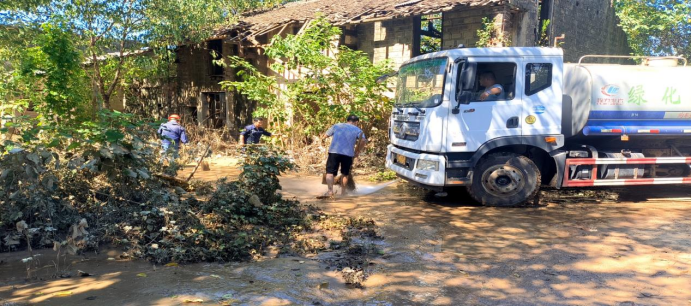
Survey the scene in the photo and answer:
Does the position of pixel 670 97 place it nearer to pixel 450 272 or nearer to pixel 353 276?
pixel 450 272

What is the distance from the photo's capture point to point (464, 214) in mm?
6738

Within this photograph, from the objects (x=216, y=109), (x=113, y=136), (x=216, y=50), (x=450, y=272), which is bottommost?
(x=450, y=272)

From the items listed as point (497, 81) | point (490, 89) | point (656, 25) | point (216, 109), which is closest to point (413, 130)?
point (490, 89)

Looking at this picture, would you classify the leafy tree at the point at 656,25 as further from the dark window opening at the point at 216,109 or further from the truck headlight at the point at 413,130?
the dark window opening at the point at 216,109

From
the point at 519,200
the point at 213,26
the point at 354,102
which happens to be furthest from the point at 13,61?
the point at 519,200

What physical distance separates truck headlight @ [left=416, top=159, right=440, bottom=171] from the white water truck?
0.01 m

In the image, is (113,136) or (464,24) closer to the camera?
(113,136)

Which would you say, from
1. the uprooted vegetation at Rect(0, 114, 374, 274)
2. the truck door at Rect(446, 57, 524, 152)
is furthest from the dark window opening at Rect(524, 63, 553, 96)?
the uprooted vegetation at Rect(0, 114, 374, 274)

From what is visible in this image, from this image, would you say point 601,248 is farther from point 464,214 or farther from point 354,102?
point 354,102

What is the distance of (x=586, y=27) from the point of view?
14531mm

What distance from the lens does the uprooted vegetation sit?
4.58 m

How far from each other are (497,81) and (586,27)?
9.85 metres

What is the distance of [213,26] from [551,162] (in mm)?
11188

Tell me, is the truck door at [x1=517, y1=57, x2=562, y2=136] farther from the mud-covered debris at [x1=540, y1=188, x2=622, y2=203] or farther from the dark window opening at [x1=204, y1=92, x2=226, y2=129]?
the dark window opening at [x1=204, y1=92, x2=226, y2=129]
